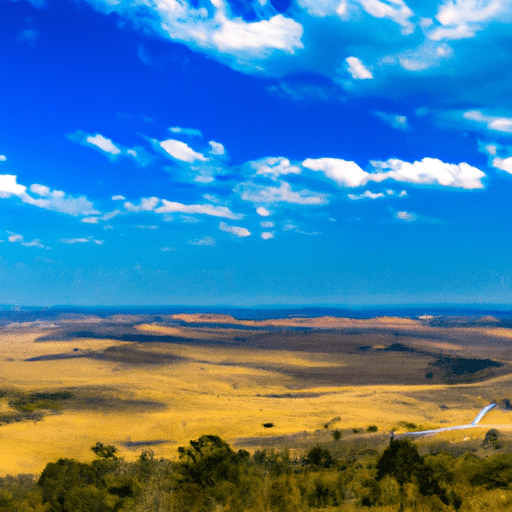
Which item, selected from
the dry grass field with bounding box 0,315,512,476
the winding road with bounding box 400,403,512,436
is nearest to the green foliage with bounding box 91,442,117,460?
the dry grass field with bounding box 0,315,512,476

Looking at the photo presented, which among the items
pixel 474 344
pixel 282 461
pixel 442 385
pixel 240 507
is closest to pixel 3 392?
pixel 282 461

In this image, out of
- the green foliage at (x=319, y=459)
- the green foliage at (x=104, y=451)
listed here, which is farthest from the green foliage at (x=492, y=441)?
the green foliage at (x=104, y=451)

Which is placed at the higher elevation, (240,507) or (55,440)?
(240,507)

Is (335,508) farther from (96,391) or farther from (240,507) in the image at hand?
(96,391)

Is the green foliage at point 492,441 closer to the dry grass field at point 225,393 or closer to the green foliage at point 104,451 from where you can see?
the dry grass field at point 225,393

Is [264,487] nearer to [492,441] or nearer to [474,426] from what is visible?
[492,441]

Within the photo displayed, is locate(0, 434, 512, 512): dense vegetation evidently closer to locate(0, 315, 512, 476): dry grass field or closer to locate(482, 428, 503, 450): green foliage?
locate(482, 428, 503, 450): green foliage
